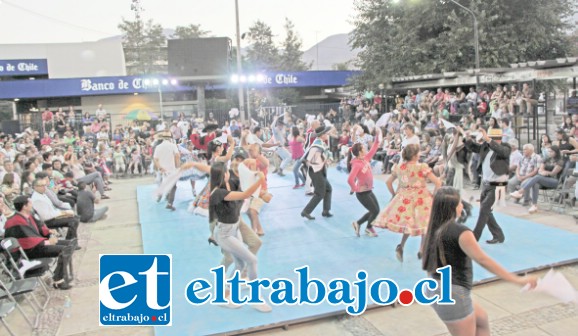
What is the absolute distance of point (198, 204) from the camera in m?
9.36

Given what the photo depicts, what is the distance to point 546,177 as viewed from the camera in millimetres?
9906

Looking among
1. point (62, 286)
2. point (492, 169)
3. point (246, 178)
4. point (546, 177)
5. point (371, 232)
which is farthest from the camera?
point (546, 177)

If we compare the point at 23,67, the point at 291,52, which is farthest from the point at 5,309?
the point at 291,52

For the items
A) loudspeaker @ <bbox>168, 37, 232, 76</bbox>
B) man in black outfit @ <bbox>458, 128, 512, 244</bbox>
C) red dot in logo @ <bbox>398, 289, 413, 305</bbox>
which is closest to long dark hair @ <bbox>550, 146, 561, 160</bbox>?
man in black outfit @ <bbox>458, 128, 512, 244</bbox>

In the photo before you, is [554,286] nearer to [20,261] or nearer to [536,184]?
[20,261]

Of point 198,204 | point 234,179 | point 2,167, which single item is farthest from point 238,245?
point 2,167

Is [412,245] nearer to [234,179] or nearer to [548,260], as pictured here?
[548,260]

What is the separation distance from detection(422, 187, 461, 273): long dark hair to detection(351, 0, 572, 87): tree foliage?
70.6 feet

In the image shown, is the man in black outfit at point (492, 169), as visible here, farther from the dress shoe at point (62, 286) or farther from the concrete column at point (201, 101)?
the concrete column at point (201, 101)

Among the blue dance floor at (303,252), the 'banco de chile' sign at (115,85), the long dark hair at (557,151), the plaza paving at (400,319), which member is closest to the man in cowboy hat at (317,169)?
the blue dance floor at (303,252)

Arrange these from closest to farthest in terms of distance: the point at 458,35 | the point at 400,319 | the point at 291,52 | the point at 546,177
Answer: the point at 400,319, the point at 546,177, the point at 458,35, the point at 291,52

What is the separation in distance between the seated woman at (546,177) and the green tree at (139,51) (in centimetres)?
5972

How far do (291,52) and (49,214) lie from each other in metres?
58.3

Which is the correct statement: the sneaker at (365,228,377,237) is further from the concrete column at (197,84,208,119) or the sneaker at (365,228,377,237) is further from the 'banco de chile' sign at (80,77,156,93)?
the 'banco de chile' sign at (80,77,156,93)
